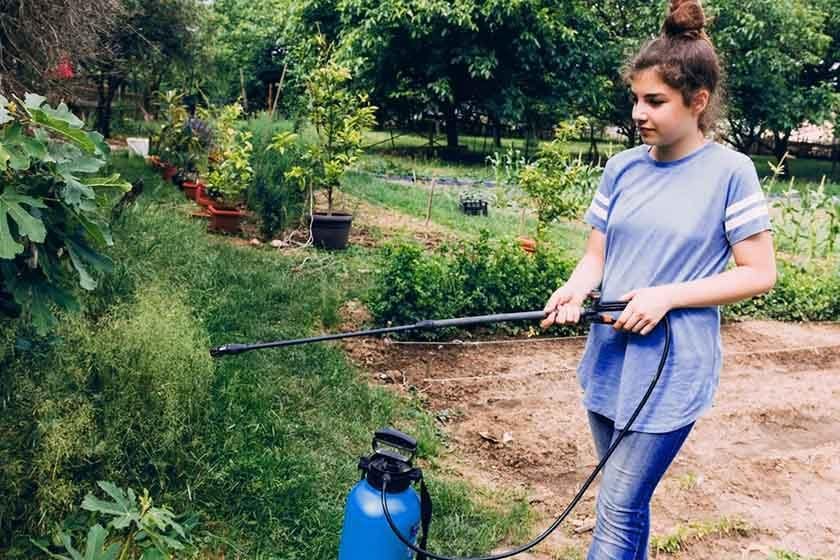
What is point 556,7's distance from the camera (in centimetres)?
1686

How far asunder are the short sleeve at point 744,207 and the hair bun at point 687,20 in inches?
14.1

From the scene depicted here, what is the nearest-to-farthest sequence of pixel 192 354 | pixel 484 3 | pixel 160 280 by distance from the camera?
pixel 192 354
pixel 160 280
pixel 484 3

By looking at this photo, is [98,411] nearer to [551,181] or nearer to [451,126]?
[551,181]

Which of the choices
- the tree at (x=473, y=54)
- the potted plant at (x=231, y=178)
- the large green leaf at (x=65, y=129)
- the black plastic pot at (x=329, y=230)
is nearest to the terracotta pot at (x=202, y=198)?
the potted plant at (x=231, y=178)

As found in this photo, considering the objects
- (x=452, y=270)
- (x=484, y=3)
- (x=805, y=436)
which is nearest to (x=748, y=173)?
(x=805, y=436)

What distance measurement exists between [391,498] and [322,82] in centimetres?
532

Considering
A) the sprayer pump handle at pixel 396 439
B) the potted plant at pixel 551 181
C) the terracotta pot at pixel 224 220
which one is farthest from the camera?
the terracotta pot at pixel 224 220

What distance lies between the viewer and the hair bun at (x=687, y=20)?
1.94m

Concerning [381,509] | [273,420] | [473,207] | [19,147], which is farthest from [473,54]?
[19,147]

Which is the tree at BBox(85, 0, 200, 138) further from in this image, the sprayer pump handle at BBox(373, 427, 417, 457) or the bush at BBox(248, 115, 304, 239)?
the sprayer pump handle at BBox(373, 427, 417, 457)

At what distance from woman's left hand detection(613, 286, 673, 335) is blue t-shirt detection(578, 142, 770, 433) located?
3.2 inches

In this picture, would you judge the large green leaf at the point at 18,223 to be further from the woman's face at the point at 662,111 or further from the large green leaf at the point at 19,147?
the woman's face at the point at 662,111

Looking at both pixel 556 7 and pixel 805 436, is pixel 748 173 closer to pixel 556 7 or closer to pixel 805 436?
pixel 805 436

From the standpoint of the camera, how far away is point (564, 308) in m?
2.07
